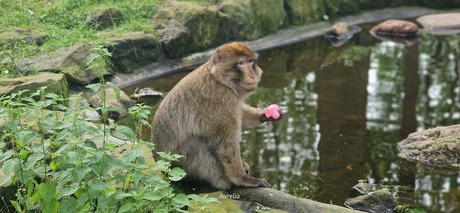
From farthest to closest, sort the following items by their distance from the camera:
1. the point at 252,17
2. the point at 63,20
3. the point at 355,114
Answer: the point at 252,17
the point at 63,20
the point at 355,114

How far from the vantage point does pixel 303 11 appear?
14.1 metres

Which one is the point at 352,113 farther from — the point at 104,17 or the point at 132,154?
the point at 132,154

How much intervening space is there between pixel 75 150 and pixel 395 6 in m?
12.6

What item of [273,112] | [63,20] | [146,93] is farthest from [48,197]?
[63,20]

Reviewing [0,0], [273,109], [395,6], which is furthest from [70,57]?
[395,6]

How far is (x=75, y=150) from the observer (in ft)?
14.5

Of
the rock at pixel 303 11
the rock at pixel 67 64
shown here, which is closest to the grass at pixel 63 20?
the rock at pixel 67 64

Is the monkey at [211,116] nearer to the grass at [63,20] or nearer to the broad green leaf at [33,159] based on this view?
the broad green leaf at [33,159]

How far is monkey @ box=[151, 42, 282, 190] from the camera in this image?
545 centimetres

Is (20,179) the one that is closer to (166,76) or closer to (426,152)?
(426,152)

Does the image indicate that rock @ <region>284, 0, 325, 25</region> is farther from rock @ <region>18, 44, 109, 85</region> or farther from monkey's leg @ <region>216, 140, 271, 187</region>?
monkey's leg @ <region>216, 140, 271, 187</region>

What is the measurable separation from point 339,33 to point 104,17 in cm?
497

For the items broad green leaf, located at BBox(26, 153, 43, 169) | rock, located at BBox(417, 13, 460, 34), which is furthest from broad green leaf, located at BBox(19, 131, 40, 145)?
rock, located at BBox(417, 13, 460, 34)

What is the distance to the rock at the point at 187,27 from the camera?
11.3m
